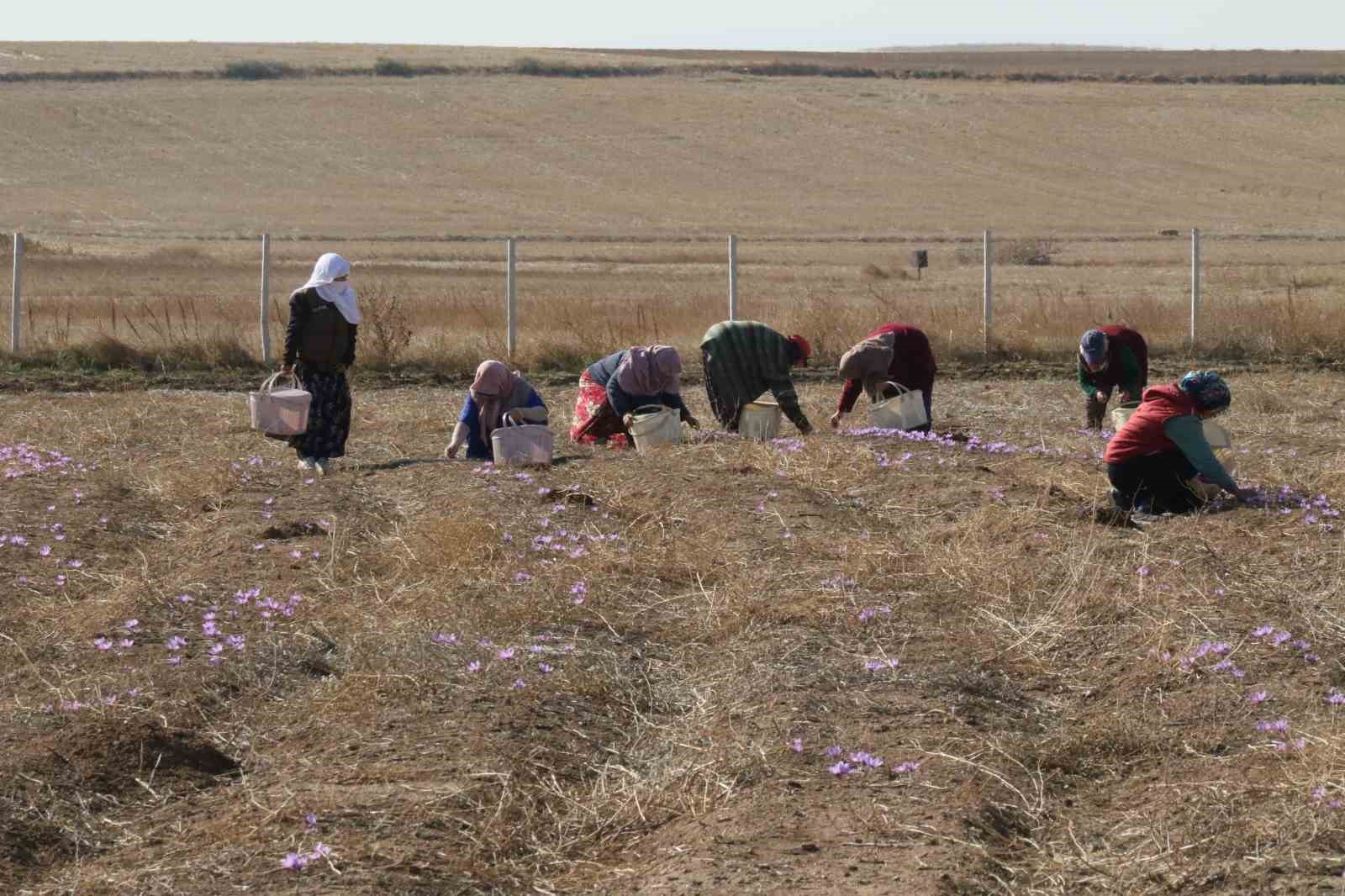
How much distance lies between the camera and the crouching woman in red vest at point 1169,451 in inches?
321

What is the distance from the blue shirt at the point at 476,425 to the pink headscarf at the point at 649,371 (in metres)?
0.49

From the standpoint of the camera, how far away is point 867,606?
6.75 metres

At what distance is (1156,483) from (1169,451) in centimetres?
16

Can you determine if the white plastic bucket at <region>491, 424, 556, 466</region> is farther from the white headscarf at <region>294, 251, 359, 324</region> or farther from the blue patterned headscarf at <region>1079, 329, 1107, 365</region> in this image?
the blue patterned headscarf at <region>1079, 329, 1107, 365</region>

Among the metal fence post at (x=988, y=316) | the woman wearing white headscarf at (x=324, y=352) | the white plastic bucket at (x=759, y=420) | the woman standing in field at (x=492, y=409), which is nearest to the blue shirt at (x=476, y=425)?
the woman standing in field at (x=492, y=409)

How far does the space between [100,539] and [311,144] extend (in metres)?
52.0

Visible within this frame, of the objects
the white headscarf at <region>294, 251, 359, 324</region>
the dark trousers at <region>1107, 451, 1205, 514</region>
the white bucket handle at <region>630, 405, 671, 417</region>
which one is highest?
the white headscarf at <region>294, 251, 359, 324</region>

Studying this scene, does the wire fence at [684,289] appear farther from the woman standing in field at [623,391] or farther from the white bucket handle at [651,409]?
the white bucket handle at [651,409]

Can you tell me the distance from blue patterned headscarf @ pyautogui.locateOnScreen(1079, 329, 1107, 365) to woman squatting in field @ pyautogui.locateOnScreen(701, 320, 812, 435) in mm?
1715

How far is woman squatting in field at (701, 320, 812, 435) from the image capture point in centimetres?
1038

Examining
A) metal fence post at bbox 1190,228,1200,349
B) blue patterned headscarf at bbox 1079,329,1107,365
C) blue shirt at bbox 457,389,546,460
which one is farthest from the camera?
metal fence post at bbox 1190,228,1200,349

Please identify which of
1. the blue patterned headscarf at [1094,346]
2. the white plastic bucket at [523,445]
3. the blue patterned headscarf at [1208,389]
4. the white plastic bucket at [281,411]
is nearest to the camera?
the blue patterned headscarf at [1208,389]

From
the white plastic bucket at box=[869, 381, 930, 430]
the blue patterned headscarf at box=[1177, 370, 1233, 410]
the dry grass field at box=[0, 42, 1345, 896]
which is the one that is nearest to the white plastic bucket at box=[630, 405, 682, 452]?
the dry grass field at box=[0, 42, 1345, 896]

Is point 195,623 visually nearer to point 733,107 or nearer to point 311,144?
point 311,144
